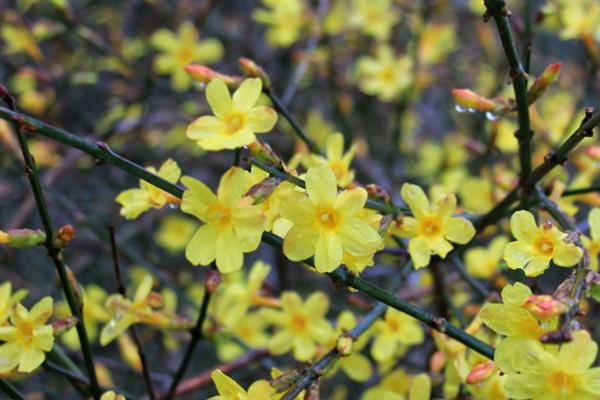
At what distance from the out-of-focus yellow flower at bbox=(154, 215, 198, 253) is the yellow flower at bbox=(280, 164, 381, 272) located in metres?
2.34

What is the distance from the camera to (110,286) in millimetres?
3941

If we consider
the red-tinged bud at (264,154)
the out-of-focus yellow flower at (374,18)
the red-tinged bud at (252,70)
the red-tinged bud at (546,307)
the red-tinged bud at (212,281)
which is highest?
the red-tinged bud at (546,307)

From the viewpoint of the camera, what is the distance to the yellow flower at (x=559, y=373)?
1.00 metres

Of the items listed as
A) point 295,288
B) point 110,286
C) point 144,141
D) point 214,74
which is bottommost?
point 110,286

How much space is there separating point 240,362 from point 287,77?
5.95 feet

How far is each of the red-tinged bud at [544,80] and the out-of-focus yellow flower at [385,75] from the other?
5.04 feet

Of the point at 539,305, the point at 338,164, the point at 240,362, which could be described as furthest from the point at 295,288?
the point at 539,305

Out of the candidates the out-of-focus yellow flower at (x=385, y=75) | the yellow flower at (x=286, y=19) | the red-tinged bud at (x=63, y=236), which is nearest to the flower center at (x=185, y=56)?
the yellow flower at (x=286, y=19)

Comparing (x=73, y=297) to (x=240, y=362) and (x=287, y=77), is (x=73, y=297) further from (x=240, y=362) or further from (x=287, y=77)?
(x=287, y=77)

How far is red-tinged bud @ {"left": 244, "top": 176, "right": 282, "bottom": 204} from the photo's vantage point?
45.9 inches

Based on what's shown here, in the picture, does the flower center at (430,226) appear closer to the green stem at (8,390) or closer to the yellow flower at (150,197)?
the yellow flower at (150,197)

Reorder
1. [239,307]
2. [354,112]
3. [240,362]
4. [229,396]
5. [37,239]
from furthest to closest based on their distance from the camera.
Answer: [354,112] < [240,362] < [239,307] < [37,239] < [229,396]

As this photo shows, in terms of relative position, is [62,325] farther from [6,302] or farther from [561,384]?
[561,384]

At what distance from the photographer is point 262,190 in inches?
46.2
